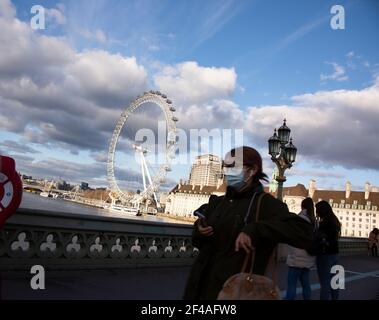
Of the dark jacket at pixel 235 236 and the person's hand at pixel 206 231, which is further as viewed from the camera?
the person's hand at pixel 206 231

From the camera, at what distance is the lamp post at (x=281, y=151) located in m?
15.6

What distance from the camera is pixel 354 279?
11.7m

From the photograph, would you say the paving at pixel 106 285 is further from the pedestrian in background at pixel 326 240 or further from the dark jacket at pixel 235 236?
the dark jacket at pixel 235 236

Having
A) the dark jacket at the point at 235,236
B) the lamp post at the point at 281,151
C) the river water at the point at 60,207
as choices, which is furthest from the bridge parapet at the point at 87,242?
the lamp post at the point at 281,151

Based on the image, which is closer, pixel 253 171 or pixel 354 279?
pixel 253 171

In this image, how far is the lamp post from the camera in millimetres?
15562

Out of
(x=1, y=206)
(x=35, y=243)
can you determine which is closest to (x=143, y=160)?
(x=35, y=243)

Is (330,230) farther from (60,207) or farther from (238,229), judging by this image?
(60,207)

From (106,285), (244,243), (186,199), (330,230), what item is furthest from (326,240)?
(186,199)

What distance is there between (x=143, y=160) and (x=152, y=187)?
5.96 m

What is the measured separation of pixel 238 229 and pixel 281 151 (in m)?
13.9

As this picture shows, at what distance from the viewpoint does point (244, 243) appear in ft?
8.10
